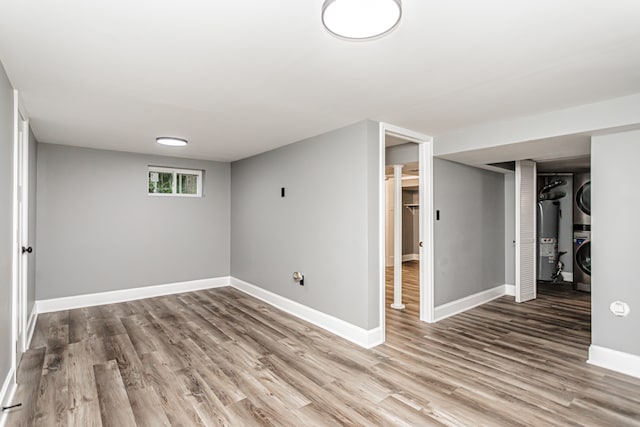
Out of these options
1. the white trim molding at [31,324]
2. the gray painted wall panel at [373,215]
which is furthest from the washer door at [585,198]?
the white trim molding at [31,324]

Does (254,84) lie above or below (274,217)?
above

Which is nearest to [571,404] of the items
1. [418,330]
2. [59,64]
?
[418,330]

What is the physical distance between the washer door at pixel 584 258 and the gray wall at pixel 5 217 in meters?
7.07

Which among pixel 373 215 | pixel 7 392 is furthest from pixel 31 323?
pixel 373 215

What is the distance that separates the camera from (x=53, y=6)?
145cm

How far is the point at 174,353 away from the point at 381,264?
209 centimetres

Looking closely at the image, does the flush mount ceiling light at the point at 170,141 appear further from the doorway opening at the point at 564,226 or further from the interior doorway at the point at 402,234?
the doorway opening at the point at 564,226

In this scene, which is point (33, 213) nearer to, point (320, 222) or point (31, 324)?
point (31, 324)

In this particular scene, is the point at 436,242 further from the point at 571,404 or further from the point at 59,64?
the point at 59,64

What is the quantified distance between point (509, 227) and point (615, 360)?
9.23ft

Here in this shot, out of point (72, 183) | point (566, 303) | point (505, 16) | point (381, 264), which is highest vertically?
point (505, 16)

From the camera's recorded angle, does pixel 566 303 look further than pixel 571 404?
Yes

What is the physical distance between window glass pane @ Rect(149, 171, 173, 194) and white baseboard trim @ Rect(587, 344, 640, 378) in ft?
18.0

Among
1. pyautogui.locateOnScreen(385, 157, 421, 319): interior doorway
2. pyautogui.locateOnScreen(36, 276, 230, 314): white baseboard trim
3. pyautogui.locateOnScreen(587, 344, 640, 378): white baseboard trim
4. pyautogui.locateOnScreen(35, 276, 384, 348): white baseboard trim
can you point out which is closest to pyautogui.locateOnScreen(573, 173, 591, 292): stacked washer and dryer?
pyautogui.locateOnScreen(385, 157, 421, 319): interior doorway
